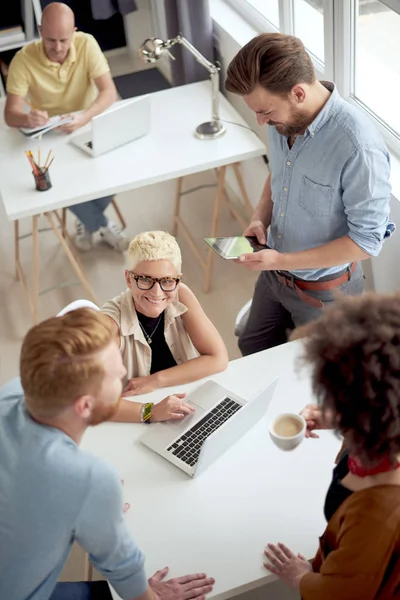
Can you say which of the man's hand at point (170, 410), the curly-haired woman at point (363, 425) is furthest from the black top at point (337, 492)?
the man's hand at point (170, 410)

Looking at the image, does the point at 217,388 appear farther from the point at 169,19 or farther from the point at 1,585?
the point at 169,19

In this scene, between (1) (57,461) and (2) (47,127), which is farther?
(2) (47,127)

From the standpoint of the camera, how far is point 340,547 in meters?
1.40

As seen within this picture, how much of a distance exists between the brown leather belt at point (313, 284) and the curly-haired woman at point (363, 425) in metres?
1.05

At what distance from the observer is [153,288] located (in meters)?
2.21

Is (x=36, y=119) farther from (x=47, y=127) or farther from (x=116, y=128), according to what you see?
(x=116, y=128)

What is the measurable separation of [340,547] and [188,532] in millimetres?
501

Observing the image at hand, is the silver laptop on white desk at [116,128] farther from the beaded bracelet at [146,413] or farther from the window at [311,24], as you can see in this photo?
the beaded bracelet at [146,413]

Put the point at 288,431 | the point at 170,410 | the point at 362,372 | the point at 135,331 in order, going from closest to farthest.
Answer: the point at 362,372 < the point at 288,431 < the point at 170,410 < the point at 135,331

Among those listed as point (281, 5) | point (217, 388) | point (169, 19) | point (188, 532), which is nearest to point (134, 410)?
point (217, 388)

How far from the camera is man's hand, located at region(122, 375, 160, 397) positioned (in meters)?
2.16

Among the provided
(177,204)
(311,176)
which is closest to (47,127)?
(177,204)

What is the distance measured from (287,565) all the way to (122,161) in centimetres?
207

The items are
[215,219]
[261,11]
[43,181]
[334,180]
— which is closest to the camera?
[334,180]
